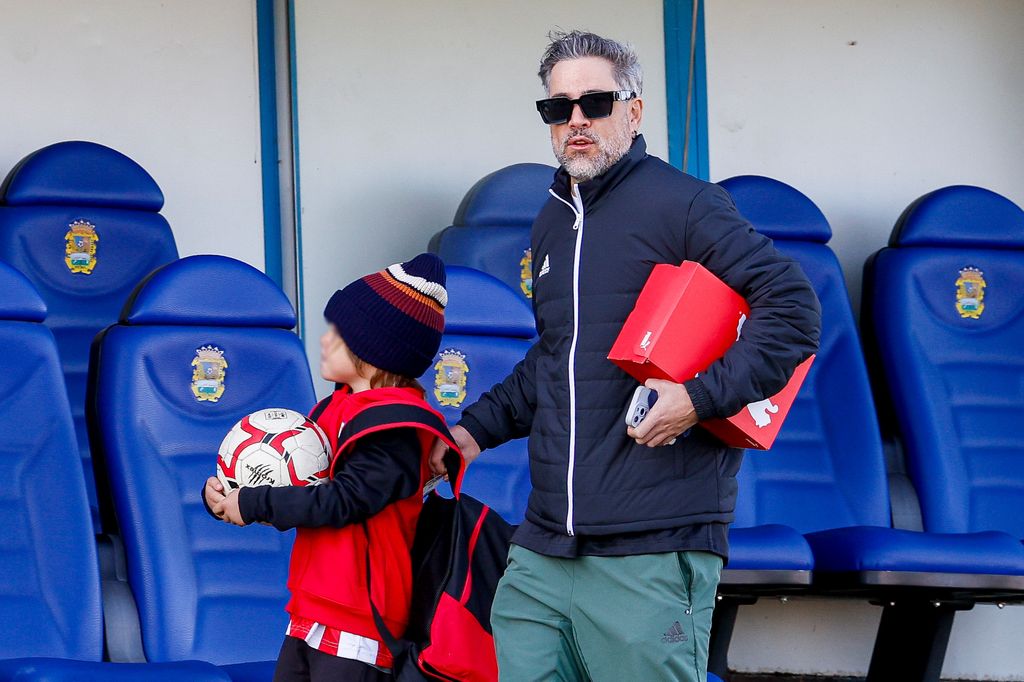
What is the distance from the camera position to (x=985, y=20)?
14.9 ft

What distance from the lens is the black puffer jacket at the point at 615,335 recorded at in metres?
1.87

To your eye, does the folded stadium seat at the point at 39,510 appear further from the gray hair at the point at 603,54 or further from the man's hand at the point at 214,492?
the gray hair at the point at 603,54

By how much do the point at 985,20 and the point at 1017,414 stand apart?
1349mm

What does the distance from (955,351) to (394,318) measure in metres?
2.08

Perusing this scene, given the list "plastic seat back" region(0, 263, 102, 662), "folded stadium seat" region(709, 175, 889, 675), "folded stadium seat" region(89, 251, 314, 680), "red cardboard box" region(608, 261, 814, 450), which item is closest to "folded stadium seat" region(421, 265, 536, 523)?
"folded stadium seat" region(89, 251, 314, 680)

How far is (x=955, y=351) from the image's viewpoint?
3.80 m

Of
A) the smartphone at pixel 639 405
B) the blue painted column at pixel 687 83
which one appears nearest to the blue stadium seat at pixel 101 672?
the smartphone at pixel 639 405

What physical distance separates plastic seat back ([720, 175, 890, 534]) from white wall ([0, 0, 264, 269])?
49.6 inches

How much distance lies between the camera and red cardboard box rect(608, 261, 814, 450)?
72.4 inches

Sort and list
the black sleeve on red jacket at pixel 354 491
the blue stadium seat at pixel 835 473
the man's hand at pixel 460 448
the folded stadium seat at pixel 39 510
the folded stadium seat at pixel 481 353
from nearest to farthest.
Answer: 1. the black sleeve on red jacket at pixel 354 491
2. the man's hand at pixel 460 448
3. the folded stadium seat at pixel 39 510
4. the folded stadium seat at pixel 481 353
5. the blue stadium seat at pixel 835 473

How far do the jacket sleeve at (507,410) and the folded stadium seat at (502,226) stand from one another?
1.51m

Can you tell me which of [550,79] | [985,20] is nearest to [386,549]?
[550,79]

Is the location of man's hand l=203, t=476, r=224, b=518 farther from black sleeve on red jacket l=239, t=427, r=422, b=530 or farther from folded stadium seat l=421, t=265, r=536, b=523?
folded stadium seat l=421, t=265, r=536, b=523

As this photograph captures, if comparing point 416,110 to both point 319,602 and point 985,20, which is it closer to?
point 985,20
